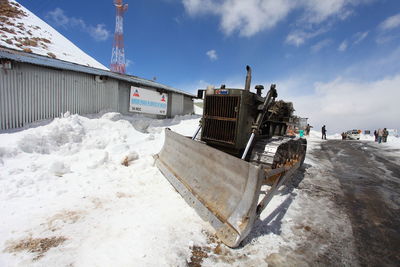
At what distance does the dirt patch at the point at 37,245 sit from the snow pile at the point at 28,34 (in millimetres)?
22333

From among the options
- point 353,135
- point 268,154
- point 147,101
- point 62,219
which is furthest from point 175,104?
point 353,135

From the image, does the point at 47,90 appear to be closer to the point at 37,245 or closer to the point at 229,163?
the point at 37,245

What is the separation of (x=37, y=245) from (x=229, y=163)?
112 inches

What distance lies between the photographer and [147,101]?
42.6 feet

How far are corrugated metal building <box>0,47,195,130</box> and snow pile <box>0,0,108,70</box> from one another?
13.6 meters

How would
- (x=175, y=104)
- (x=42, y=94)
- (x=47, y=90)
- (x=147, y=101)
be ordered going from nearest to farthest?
(x=42, y=94) < (x=47, y=90) < (x=147, y=101) < (x=175, y=104)

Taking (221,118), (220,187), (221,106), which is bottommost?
(220,187)

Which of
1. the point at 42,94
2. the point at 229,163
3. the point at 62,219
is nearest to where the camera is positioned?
the point at 62,219

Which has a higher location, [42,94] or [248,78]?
[248,78]

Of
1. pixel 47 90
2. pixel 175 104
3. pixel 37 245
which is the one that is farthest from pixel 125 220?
pixel 175 104

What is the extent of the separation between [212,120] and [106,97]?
8.03 m

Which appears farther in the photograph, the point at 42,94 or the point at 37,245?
the point at 42,94

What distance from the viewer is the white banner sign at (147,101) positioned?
12.1m

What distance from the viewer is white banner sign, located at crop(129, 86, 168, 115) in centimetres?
1210
